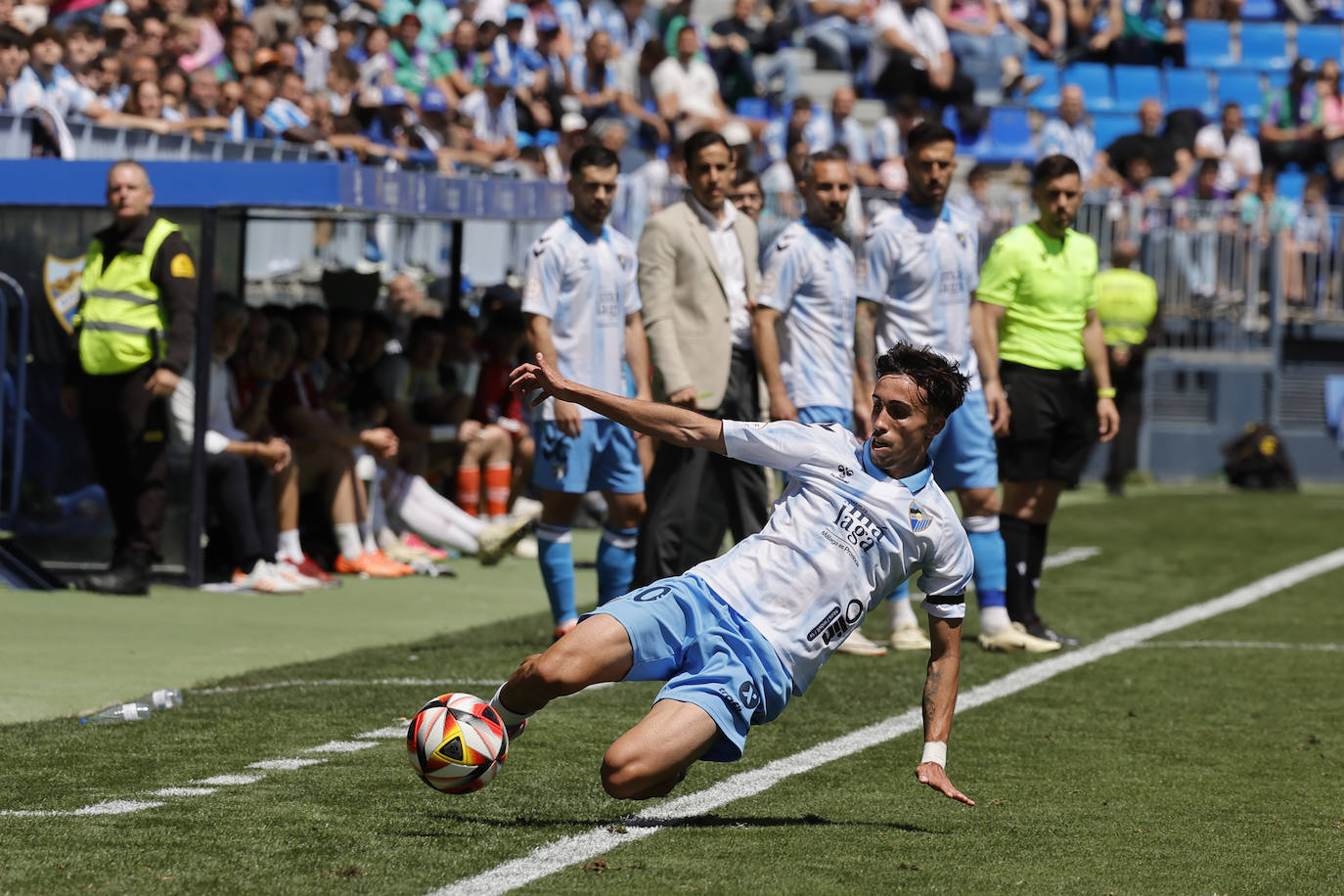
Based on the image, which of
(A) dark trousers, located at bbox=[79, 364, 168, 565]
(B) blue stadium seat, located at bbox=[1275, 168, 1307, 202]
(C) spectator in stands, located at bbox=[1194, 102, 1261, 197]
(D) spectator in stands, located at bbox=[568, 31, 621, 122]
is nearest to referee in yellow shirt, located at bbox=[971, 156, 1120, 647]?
(A) dark trousers, located at bbox=[79, 364, 168, 565]

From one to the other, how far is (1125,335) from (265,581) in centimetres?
918

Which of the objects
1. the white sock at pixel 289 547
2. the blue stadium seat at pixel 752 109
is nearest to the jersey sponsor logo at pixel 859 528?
the white sock at pixel 289 547

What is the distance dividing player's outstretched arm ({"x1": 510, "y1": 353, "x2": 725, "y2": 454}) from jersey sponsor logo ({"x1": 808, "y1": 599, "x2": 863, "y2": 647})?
1.80ft

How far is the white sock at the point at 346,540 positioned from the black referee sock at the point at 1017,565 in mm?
4031

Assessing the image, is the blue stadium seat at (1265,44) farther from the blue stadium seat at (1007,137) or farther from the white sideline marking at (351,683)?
the white sideline marking at (351,683)

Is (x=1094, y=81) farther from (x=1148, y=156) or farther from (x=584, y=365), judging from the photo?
(x=584, y=365)

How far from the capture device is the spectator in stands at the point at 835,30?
2262cm

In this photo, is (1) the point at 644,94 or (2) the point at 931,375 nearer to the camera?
(2) the point at 931,375

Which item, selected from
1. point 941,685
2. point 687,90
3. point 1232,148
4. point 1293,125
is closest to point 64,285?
point 941,685

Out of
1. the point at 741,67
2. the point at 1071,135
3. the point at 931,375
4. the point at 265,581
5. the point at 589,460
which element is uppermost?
the point at 741,67

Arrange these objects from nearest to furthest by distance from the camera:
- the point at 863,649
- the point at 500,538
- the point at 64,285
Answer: the point at 863,649 < the point at 64,285 < the point at 500,538

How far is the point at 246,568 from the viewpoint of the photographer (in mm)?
10844

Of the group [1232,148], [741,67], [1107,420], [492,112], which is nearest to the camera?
[1107,420]

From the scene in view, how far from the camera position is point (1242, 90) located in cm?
2461
